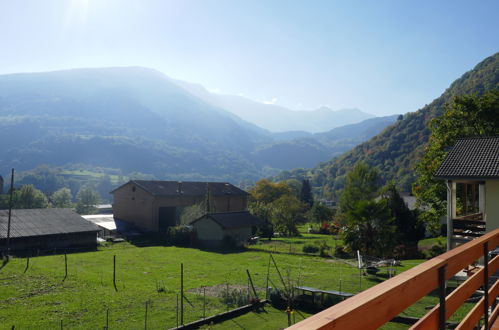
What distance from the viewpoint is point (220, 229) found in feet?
146

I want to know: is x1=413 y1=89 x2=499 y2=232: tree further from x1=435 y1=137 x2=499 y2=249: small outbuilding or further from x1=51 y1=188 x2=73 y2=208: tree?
x1=51 y1=188 x2=73 y2=208: tree

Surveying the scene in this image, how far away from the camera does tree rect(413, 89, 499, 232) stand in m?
29.5

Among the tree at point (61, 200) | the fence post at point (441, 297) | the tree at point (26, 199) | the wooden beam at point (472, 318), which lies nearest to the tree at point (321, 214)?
the tree at point (26, 199)

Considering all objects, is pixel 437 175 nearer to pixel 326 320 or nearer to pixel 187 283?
pixel 187 283

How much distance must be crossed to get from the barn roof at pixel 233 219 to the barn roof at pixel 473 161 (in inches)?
1134

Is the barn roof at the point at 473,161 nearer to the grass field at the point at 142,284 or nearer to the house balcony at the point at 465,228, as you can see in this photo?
the house balcony at the point at 465,228

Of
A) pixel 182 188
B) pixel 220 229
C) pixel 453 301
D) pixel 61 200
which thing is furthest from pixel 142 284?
→ pixel 61 200

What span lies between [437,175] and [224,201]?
159 feet

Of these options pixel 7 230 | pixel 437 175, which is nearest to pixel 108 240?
pixel 7 230

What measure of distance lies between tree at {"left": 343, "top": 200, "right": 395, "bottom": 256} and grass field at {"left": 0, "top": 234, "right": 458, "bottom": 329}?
172 cm

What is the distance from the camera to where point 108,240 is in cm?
4878

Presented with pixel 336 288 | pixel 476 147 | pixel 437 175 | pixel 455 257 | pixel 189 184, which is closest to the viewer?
pixel 455 257

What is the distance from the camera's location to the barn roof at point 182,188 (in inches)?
2226

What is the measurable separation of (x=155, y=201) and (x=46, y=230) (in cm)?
1548
